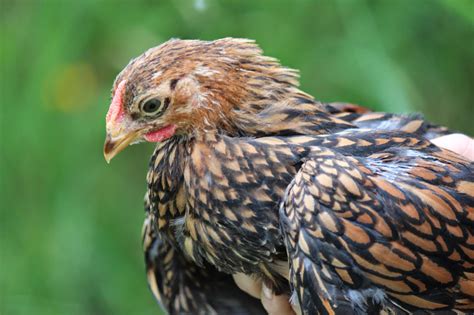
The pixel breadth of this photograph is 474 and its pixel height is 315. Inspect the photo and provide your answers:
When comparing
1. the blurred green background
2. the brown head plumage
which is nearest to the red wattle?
the brown head plumage

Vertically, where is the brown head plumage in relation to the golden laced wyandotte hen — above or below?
above

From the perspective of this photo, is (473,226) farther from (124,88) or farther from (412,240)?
(124,88)

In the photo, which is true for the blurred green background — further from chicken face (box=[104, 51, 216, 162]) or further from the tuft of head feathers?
chicken face (box=[104, 51, 216, 162])

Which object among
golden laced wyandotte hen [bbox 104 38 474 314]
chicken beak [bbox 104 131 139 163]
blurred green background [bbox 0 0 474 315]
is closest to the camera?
golden laced wyandotte hen [bbox 104 38 474 314]

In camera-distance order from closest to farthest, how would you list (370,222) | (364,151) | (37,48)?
(370,222) < (364,151) < (37,48)

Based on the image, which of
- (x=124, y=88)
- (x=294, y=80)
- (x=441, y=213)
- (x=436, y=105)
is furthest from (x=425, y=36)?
(x=124, y=88)

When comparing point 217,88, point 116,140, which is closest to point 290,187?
point 217,88

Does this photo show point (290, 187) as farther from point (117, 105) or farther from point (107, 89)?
point (107, 89)

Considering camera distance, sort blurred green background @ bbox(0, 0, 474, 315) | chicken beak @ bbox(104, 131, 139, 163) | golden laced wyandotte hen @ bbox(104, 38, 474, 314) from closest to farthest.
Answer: golden laced wyandotte hen @ bbox(104, 38, 474, 314) → chicken beak @ bbox(104, 131, 139, 163) → blurred green background @ bbox(0, 0, 474, 315)
